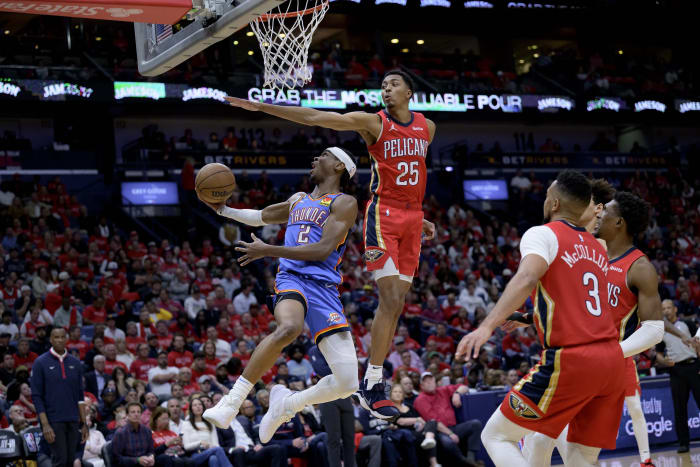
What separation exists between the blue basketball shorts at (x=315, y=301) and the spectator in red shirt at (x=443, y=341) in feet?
32.1

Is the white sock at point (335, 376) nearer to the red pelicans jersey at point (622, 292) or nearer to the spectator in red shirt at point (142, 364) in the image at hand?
the red pelicans jersey at point (622, 292)

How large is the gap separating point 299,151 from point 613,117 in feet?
37.8

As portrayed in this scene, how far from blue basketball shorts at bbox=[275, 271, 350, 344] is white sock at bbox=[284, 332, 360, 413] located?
75mm

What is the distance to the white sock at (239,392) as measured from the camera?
6.53 m

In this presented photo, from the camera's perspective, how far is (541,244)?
205 inches

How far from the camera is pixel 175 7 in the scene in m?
6.56

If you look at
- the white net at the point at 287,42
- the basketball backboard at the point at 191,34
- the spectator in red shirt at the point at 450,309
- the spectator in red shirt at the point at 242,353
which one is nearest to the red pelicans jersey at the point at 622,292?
the white net at the point at 287,42

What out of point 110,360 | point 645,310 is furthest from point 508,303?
point 110,360

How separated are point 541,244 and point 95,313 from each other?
12.1 m

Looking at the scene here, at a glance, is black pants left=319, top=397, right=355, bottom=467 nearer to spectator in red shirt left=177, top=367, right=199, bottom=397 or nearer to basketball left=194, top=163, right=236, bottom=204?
spectator in red shirt left=177, top=367, right=199, bottom=397

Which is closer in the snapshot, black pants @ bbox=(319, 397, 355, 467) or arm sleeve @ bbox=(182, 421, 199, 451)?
black pants @ bbox=(319, 397, 355, 467)

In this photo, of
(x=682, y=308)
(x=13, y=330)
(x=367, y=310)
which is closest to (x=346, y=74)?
(x=367, y=310)

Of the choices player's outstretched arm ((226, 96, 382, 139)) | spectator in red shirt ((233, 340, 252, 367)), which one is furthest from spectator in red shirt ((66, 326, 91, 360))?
player's outstretched arm ((226, 96, 382, 139))

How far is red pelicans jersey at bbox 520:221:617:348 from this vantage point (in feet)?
17.1
